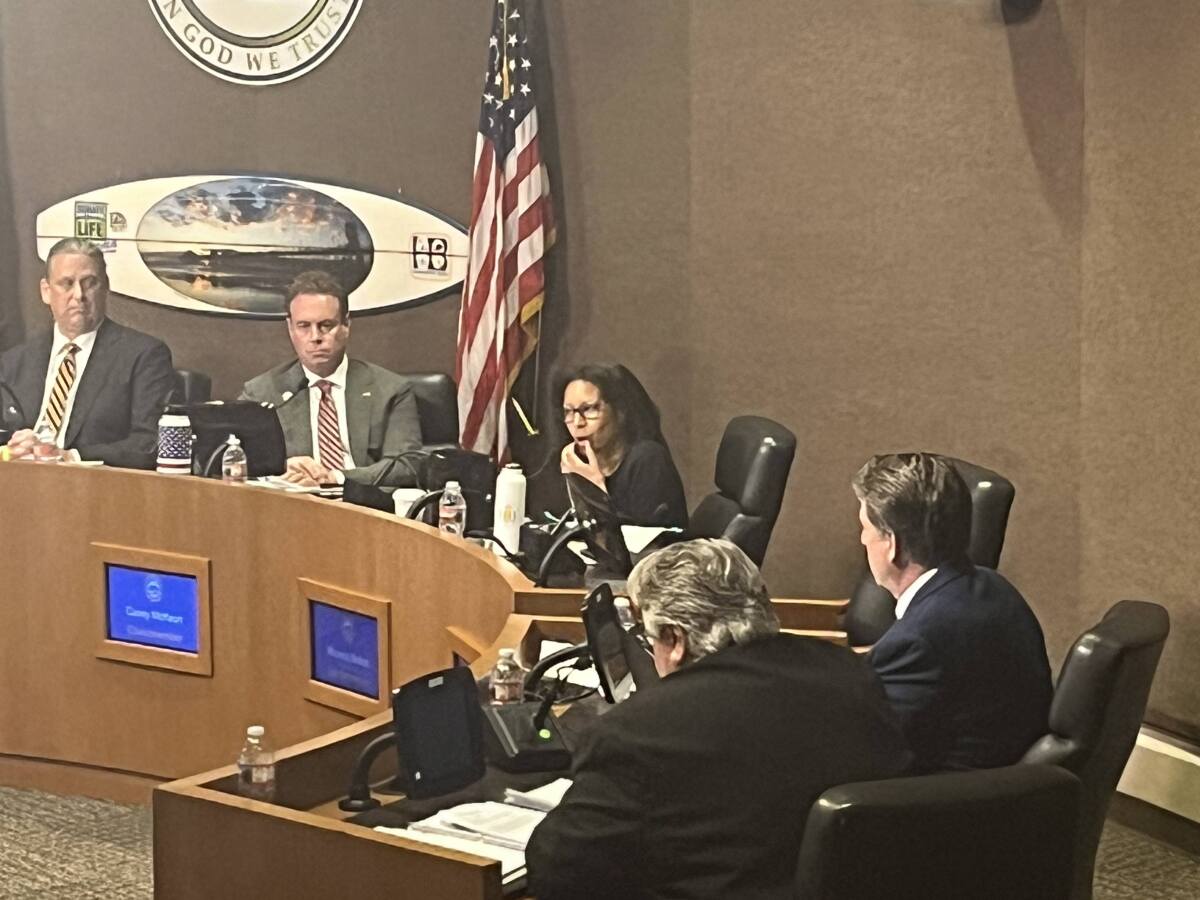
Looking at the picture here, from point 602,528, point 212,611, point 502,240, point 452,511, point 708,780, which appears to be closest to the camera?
point 708,780

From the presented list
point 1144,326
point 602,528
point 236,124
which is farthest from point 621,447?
point 236,124

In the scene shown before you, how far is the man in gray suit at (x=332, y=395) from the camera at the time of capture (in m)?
5.69

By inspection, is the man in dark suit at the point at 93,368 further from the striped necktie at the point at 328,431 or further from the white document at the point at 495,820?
the white document at the point at 495,820

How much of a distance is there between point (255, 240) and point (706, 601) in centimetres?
477

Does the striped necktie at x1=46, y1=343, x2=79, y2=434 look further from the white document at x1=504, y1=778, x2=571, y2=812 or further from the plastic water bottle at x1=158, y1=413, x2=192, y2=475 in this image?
the white document at x1=504, y1=778, x2=571, y2=812

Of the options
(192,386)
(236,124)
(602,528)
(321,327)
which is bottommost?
(602,528)

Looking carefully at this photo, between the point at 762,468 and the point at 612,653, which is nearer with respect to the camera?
the point at 612,653

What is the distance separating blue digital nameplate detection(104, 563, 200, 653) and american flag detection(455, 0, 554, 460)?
1844 mm

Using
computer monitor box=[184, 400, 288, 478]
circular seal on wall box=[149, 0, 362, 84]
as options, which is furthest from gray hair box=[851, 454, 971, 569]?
circular seal on wall box=[149, 0, 362, 84]

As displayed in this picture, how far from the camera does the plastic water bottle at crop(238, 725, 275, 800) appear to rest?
247cm

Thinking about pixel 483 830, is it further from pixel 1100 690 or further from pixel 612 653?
pixel 1100 690

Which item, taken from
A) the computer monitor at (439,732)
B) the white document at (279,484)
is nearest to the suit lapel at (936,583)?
the computer monitor at (439,732)

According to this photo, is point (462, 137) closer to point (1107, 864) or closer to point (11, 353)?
point (11, 353)

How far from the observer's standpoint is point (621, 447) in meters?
5.12
